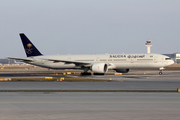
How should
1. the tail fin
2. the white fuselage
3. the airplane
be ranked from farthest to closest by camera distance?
the tail fin
the white fuselage
the airplane

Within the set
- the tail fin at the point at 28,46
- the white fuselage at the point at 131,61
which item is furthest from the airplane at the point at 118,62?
the tail fin at the point at 28,46

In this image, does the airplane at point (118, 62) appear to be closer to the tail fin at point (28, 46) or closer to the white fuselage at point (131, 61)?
the white fuselage at point (131, 61)

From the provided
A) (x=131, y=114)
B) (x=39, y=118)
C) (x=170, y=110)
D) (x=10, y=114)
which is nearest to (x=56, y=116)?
(x=39, y=118)

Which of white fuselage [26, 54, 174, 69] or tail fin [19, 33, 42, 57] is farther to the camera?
tail fin [19, 33, 42, 57]

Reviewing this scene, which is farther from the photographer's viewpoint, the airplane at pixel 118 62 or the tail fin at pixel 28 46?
the tail fin at pixel 28 46

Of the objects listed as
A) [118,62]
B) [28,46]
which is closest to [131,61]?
[118,62]

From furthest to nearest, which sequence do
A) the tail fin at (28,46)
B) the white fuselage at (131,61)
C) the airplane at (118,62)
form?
1. the tail fin at (28,46)
2. the white fuselage at (131,61)
3. the airplane at (118,62)

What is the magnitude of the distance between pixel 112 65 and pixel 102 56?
10.4 feet

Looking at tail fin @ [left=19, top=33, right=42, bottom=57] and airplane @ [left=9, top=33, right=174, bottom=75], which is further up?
tail fin @ [left=19, top=33, right=42, bottom=57]

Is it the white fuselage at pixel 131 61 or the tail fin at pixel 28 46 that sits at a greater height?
the tail fin at pixel 28 46

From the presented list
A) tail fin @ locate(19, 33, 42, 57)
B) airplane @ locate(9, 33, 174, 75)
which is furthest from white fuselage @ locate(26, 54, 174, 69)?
tail fin @ locate(19, 33, 42, 57)

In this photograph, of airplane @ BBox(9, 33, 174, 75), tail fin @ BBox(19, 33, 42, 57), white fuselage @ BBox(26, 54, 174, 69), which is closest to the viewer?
airplane @ BBox(9, 33, 174, 75)

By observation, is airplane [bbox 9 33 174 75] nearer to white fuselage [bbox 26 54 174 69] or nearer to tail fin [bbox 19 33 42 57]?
white fuselage [bbox 26 54 174 69]

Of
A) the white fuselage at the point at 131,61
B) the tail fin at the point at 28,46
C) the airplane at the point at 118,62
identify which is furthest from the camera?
the tail fin at the point at 28,46
